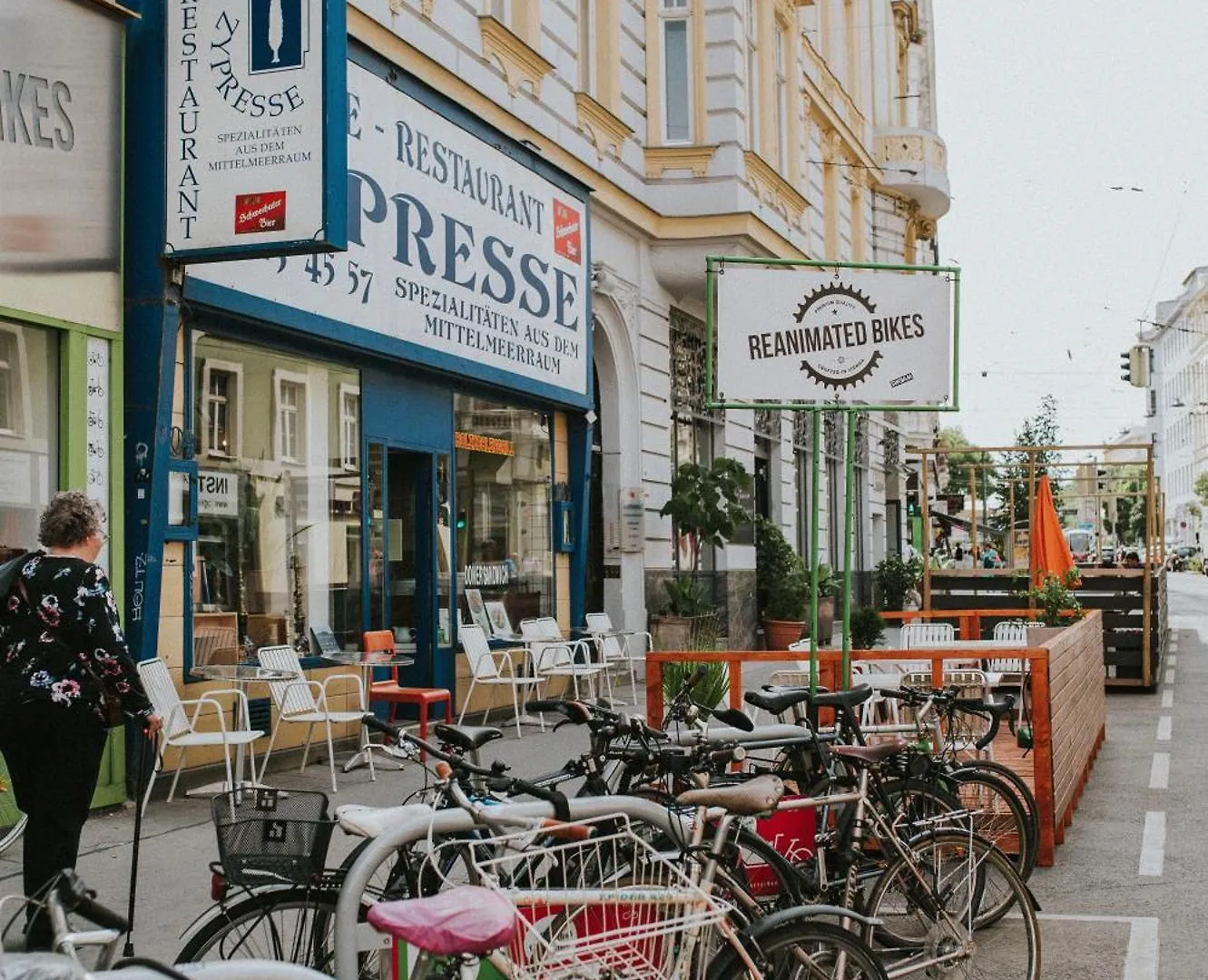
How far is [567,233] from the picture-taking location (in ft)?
48.2

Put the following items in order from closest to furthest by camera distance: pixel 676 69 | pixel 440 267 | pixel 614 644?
1. pixel 440 267
2. pixel 614 644
3. pixel 676 69

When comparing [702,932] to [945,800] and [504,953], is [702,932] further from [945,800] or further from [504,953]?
[945,800]

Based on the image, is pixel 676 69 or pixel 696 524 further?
pixel 676 69

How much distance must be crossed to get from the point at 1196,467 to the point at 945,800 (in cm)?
10786

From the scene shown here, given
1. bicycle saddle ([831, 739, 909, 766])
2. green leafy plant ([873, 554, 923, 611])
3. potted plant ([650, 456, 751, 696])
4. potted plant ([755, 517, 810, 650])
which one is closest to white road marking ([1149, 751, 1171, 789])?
bicycle saddle ([831, 739, 909, 766])

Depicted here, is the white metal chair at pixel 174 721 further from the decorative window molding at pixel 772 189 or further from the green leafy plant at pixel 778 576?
the green leafy plant at pixel 778 576

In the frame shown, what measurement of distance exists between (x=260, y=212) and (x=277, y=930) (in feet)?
18.9

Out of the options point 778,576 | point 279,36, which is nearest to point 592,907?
point 279,36

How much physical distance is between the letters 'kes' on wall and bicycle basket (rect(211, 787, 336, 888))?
519 cm

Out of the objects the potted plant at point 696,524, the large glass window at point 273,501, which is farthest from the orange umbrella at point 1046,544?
the large glass window at point 273,501

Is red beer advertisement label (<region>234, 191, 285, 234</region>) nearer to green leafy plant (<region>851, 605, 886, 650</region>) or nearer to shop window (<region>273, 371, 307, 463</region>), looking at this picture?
shop window (<region>273, 371, 307, 463</region>)

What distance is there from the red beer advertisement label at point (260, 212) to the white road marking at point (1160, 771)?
674 centimetres

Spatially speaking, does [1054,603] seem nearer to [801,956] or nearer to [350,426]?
[350,426]

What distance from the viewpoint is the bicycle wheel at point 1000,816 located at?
6262mm
